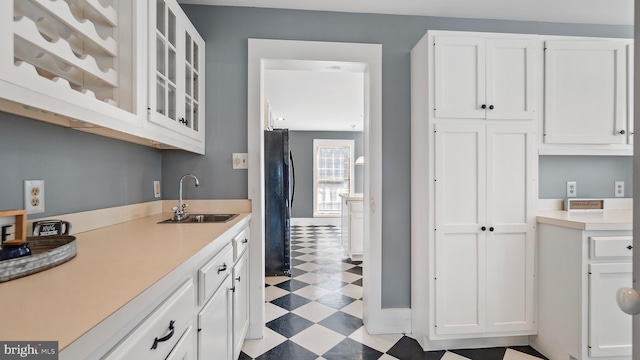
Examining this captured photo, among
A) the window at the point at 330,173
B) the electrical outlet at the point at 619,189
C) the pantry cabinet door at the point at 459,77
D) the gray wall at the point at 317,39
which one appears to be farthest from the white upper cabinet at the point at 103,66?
the window at the point at 330,173

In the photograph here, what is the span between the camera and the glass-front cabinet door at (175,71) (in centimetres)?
137

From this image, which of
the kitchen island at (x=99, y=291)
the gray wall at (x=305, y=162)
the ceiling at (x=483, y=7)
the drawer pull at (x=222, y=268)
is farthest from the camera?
the gray wall at (x=305, y=162)

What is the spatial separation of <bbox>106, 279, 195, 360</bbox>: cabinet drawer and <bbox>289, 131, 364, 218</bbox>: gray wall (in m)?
6.18

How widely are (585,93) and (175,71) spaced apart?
8.59 feet

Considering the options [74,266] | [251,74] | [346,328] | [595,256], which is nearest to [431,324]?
[346,328]

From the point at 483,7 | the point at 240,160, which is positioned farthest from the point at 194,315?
the point at 483,7

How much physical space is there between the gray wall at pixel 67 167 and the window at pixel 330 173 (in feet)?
17.7

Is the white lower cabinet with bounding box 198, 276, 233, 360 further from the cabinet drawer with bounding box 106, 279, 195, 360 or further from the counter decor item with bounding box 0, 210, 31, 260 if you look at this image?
the counter decor item with bounding box 0, 210, 31, 260

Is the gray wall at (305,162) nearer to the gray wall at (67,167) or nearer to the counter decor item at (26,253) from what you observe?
the gray wall at (67,167)

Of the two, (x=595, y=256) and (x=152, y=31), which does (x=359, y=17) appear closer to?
(x=152, y=31)

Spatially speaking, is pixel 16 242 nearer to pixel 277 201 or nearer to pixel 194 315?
pixel 194 315

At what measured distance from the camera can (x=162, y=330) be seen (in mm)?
771

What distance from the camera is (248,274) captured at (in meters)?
2.02

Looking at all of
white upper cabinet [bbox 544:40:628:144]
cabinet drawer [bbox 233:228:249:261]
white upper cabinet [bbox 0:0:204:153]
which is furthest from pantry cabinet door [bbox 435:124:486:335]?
white upper cabinet [bbox 0:0:204:153]
